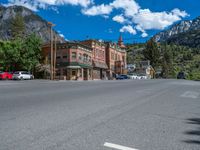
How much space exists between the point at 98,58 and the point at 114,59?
9849mm

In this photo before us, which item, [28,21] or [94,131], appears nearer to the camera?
[94,131]

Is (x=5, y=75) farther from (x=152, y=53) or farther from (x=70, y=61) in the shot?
(x=152, y=53)

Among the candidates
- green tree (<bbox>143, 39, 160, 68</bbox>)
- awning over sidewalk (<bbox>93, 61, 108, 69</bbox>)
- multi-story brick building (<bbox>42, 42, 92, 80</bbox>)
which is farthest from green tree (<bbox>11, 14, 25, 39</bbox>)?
green tree (<bbox>143, 39, 160, 68</bbox>)

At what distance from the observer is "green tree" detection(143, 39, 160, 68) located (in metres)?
108

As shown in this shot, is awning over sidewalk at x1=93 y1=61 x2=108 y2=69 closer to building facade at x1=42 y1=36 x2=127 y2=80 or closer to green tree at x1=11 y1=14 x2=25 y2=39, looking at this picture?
building facade at x1=42 y1=36 x2=127 y2=80

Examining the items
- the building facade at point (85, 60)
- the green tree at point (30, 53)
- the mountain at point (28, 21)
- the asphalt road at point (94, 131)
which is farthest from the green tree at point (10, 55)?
the mountain at point (28, 21)

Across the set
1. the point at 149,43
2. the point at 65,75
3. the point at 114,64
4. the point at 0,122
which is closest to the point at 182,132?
the point at 0,122

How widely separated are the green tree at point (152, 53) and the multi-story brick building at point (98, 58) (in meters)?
53.5

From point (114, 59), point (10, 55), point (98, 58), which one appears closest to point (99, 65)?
point (98, 58)

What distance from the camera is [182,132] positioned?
17.6 feet

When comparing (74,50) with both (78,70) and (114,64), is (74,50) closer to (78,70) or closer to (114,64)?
(78,70)

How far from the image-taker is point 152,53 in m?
108

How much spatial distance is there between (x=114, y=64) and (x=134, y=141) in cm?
6168

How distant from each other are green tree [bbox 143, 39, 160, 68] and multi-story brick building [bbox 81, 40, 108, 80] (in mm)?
53459
